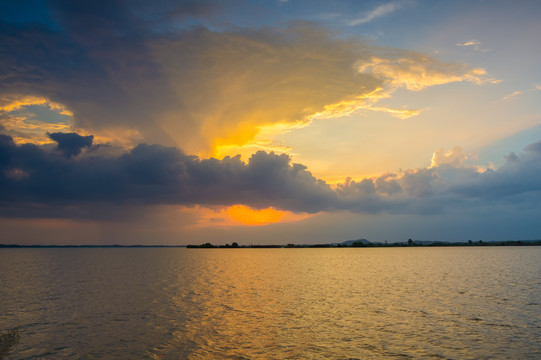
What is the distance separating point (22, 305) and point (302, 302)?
122 feet

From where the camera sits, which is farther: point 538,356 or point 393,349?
point 393,349

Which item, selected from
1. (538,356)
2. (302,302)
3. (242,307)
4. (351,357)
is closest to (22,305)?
(242,307)

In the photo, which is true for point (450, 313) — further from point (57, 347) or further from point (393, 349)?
point (57, 347)

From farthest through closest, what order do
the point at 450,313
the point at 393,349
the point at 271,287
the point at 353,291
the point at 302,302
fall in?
1. the point at 271,287
2. the point at 353,291
3. the point at 302,302
4. the point at 450,313
5. the point at 393,349

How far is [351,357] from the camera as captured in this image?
23.4 m

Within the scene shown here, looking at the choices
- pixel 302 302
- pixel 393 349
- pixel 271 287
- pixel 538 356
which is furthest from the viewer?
pixel 271 287

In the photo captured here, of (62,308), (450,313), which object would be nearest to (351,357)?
(450,313)

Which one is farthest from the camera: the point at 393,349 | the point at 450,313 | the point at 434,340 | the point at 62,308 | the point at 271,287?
the point at 271,287

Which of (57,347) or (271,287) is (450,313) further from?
(57,347)

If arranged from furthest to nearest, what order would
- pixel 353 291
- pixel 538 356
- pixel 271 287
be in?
pixel 271 287, pixel 353 291, pixel 538 356

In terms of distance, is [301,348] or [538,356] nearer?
[538,356]

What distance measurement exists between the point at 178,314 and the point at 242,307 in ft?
27.0

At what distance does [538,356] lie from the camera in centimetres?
2275

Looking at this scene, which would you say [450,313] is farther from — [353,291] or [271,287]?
[271,287]
